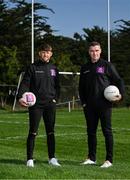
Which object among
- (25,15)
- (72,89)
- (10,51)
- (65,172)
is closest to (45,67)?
(65,172)

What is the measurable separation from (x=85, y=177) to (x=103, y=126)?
6.07 feet

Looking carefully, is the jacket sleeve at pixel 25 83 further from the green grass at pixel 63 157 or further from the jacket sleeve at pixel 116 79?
the jacket sleeve at pixel 116 79

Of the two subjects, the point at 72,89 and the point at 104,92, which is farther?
the point at 72,89

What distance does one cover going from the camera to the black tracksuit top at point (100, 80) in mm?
10938

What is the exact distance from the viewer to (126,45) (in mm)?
69438

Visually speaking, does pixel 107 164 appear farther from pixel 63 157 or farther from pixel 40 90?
pixel 63 157

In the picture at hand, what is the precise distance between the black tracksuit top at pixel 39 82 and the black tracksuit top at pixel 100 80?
703 millimetres

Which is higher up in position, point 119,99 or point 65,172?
point 119,99

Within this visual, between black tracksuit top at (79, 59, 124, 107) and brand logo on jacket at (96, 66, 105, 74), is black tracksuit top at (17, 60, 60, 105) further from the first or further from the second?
brand logo on jacket at (96, 66, 105, 74)

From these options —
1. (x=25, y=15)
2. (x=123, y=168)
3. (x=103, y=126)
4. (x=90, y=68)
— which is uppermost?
(x=25, y=15)

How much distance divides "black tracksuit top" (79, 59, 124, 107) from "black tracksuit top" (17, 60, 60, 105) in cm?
70

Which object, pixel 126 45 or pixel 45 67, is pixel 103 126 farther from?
pixel 126 45

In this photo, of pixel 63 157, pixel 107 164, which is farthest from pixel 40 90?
pixel 63 157

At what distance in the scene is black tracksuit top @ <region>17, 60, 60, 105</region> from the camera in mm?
10836
